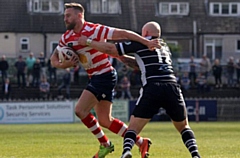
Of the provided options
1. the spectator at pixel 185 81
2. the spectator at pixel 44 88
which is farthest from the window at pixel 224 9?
the spectator at pixel 44 88

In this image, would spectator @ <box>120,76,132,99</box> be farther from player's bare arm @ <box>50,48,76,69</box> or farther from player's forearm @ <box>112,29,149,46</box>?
player's forearm @ <box>112,29,149,46</box>

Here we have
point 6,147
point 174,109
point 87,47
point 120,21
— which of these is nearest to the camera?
point 174,109

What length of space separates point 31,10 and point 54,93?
14337 millimetres

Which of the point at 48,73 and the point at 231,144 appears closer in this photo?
the point at 231,144

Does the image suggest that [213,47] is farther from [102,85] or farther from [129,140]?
[129,140]

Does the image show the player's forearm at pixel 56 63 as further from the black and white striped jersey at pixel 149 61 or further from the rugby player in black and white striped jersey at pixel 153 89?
the black and white striped jersey at pixel 149 61

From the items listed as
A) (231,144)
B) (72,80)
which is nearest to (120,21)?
(72,80)

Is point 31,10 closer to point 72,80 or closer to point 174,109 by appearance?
point 72,80

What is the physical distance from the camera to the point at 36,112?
34688mm

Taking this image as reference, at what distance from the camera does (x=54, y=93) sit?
129 feet

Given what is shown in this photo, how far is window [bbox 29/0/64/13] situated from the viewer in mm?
52531

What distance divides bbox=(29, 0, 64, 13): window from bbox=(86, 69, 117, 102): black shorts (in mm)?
40906

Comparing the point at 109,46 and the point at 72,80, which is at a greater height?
A: the point at 109,46

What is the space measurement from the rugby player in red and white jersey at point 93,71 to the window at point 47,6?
40903mm
